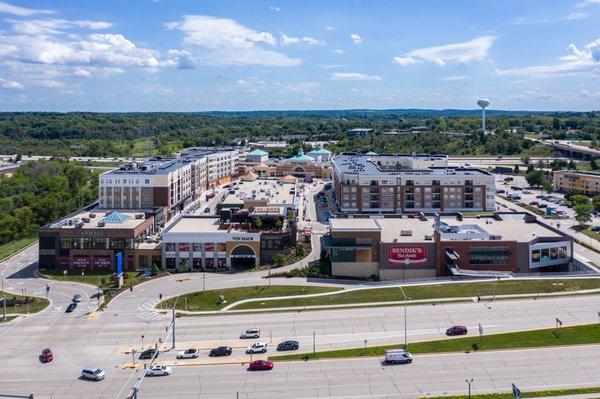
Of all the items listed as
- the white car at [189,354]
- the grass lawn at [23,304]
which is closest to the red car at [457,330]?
the white car at [189,354]

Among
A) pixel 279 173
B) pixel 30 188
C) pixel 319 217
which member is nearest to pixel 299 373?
pixel 319 217

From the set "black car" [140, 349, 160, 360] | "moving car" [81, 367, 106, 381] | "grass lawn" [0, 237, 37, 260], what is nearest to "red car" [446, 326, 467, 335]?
"black car" [140, 349, 160, 360]

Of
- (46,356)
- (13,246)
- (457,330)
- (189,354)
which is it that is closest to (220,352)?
(189,354)

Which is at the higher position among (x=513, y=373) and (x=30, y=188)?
(x=30, y=188)

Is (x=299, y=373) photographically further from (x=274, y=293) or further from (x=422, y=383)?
(x=274, y=293)

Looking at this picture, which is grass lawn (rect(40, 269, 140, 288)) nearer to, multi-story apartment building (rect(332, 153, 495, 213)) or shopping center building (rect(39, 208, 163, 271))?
shopping center building (rect(39, 208, 163, 271))

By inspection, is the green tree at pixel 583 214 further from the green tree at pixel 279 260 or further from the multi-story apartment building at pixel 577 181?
the green tree at pixel 279 260

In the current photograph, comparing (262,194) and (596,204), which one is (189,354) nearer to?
(262,194)
